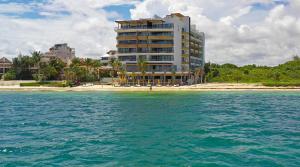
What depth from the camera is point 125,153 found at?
2414cm

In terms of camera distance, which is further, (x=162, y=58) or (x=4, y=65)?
(x=4, y=65)

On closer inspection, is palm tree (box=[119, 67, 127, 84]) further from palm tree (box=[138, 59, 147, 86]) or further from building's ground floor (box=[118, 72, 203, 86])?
palm tree (box=[138, 59, 147, 86])

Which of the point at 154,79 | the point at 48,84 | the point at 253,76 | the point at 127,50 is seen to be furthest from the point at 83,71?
the point at 253,76

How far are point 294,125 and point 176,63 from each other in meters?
98.4

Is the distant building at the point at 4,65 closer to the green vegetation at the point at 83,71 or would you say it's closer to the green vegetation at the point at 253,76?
the green vegetation at the point at 83,71

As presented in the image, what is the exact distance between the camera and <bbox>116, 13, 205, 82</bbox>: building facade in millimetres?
132500

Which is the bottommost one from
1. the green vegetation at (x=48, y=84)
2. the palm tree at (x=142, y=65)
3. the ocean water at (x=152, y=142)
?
the ocean water at (x=152, y=142)

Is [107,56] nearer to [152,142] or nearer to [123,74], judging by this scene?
[123,74]

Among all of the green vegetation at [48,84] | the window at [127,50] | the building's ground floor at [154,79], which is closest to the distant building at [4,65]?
the green vegetation at [48,84]

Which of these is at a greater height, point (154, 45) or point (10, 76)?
point (154, 45)

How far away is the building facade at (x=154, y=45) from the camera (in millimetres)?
132500

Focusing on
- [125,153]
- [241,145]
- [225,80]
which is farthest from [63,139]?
[225,80]

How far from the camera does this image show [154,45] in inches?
5221

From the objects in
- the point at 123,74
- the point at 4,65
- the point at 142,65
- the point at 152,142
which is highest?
the point at 4,65
